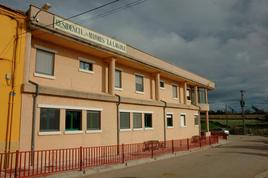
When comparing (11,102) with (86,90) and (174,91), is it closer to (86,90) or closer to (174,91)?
(86,90)

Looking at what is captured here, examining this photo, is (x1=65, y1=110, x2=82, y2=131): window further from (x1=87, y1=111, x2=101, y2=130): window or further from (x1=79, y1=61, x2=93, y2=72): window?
(x1=79, y1=61, x2=93, y2=72): window

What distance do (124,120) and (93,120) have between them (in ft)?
10.7

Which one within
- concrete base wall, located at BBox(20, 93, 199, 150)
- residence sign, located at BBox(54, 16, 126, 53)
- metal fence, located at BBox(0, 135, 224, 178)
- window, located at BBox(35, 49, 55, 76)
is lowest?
metal fence, located at BBox(0, 135, 224, 178)

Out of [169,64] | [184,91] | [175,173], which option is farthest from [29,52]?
[184,91]

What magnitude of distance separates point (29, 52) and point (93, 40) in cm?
449

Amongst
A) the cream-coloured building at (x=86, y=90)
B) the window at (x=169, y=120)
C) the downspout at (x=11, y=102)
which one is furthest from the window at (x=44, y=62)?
the window at (x=169, y=120)

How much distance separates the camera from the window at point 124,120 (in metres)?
19.5

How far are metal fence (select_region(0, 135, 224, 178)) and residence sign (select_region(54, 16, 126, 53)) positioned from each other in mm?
6337

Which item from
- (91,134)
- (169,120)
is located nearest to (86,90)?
(91,134)

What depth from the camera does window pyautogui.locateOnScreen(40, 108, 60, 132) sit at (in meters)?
13.9

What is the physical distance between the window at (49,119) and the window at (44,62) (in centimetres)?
207

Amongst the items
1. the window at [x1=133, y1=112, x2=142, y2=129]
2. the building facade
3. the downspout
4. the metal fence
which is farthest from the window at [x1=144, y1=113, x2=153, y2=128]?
the downspout

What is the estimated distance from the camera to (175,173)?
40.9 ft

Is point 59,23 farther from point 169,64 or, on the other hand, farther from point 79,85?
point 169,64
